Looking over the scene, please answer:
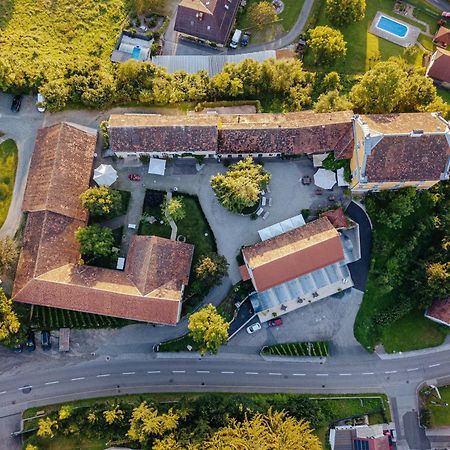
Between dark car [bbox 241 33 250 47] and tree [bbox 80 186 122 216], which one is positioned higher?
dark car [bbox 241 33 250 47]

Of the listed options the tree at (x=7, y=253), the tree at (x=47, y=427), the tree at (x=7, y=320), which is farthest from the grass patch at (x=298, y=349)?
the tree at (x=7, y=253)

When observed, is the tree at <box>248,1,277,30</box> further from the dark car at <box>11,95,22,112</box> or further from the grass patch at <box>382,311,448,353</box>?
the grass patch at <box>382,311,448,353</box>

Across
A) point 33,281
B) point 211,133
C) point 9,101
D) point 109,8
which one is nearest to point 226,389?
point 33,281

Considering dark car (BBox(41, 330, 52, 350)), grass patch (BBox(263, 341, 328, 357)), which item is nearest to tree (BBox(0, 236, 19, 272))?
dark car (BBox(41, 330, 52, 350))

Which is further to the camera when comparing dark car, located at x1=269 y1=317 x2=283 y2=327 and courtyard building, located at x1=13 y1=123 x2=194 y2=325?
dark car, located at x1=269 y1=317 x2=283 y2=327

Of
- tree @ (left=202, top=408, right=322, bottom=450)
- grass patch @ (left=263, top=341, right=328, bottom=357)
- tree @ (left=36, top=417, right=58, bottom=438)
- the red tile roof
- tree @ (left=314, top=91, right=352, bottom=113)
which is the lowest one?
tree @ (left=36, top=417, right=58, bottom=438)

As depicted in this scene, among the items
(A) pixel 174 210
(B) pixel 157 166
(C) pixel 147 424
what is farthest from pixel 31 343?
(B) pixel 157 166

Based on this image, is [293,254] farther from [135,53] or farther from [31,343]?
[135,53]

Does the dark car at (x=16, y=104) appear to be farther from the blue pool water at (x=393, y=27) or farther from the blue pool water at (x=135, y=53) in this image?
the blue pool water at (x=393, y=27)

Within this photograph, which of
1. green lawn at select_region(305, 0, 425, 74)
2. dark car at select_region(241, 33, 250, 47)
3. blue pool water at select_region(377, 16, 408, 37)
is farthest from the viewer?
blue pool water at select_region(377, 16, 408, 37)

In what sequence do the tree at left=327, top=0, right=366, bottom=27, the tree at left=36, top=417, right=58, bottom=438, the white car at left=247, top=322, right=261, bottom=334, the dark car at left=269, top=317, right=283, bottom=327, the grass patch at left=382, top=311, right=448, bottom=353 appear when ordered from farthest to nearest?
the tree at left=327, top=0, right=366, bottom=27
the grass patch at left=382, top=311, right=448, bottom=353
the dark car at left=269, top=317, right=283, bottom=327
the white car at left=247, top=322, right=261, bottom=334
the tree at left=36, top=417, right=58, bottom=438
